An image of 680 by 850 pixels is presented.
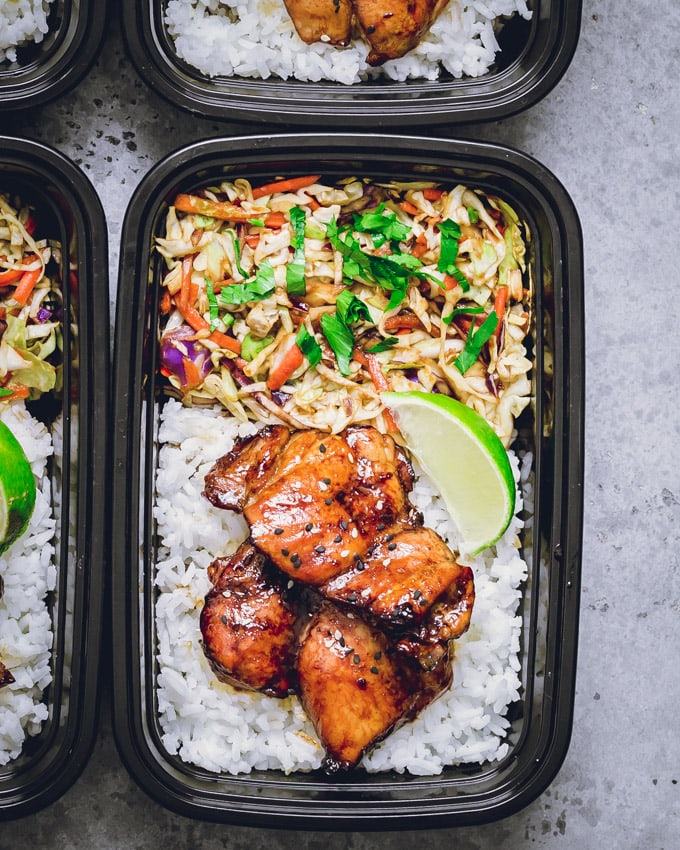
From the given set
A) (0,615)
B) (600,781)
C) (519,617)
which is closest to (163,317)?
(0,615)

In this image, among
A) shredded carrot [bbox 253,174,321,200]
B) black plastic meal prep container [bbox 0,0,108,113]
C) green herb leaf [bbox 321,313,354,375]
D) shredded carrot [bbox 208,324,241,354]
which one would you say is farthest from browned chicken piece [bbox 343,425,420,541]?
black plastic meal prep container [bbox 0,0,108,113]

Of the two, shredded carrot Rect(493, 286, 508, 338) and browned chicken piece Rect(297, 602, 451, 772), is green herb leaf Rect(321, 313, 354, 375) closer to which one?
shredded carrot Rect(493, 286, 508, 338)

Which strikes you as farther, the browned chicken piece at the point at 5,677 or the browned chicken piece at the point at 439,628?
the browned chicken piece at the point at 5,677

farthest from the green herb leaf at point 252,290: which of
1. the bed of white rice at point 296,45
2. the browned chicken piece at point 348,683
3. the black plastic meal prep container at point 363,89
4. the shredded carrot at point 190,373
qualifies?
the browned chicken piece at point 348,683

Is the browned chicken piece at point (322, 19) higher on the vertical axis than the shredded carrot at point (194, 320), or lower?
higher

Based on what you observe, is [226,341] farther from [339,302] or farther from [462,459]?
[462,459]

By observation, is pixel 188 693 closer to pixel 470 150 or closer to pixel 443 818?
pixel 443 818

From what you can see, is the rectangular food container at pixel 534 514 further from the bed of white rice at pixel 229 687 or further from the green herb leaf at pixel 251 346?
the green herb leaf at pixel 251 346

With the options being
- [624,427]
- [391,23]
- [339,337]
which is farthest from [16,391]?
[624,427]
